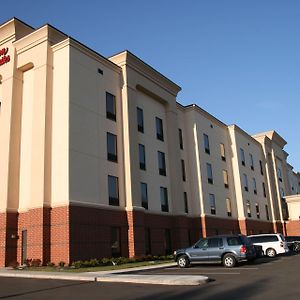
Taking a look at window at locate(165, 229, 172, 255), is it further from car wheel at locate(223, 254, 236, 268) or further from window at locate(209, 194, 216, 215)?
car wheel at locate(223, 254, 236, 268)

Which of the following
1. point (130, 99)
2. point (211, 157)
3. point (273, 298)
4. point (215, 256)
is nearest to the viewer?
point (273, 298)

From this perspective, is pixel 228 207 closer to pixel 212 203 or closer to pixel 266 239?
pixel 212 203

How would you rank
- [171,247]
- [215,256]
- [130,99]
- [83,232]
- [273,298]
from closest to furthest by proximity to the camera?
1. [273,298]
2. [215,256]
3. [83,232]
4. [130,99]
5. [171,247]

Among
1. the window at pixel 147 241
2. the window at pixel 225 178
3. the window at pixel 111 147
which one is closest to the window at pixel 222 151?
the window at pixel 225 178

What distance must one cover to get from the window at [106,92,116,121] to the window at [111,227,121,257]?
26.1 feet

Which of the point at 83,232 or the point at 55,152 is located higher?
the point at 55,152

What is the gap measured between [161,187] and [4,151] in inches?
498

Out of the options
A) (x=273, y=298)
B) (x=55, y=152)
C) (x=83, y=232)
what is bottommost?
(x=273, y=298)

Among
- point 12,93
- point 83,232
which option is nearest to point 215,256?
point 83,232

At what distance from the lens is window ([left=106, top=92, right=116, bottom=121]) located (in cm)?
2850

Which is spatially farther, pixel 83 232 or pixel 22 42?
pixel 22 42

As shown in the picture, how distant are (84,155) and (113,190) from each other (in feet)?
11.7

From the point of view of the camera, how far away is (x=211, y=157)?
136ft

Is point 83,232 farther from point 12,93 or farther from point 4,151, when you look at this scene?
point 12,93
